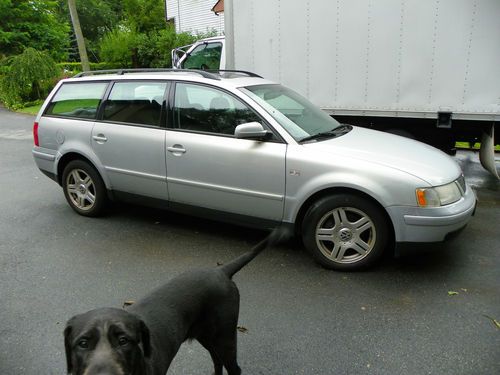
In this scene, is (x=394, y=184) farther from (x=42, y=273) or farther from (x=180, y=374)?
(x=42, y=273)

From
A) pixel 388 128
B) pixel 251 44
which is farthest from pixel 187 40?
pixel 388 128

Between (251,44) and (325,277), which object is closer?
(325,277)

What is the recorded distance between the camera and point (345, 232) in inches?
155

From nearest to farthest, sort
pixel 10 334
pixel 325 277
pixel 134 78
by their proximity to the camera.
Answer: pixel 10 334 → pixel 325 277 → pixel 134 78

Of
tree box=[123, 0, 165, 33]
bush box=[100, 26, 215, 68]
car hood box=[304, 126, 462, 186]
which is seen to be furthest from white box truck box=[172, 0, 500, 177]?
tree box=[123, 0, 165, 33]

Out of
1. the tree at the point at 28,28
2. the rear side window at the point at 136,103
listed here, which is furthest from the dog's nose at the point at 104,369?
the tree at the point at 28,28

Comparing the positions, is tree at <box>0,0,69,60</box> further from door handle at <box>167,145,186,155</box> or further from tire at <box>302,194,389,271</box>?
tire at <box>302,194,389,271</box>

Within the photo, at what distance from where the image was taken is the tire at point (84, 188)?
5262 mm

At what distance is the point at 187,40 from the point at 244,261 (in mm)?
20738

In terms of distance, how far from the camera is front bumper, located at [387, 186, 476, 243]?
3.60 metres

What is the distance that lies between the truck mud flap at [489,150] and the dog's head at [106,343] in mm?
5832

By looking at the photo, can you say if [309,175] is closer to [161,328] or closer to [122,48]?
[161,328]

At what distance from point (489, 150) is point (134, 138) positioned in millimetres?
4905

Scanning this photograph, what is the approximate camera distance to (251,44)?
23.3 ft
